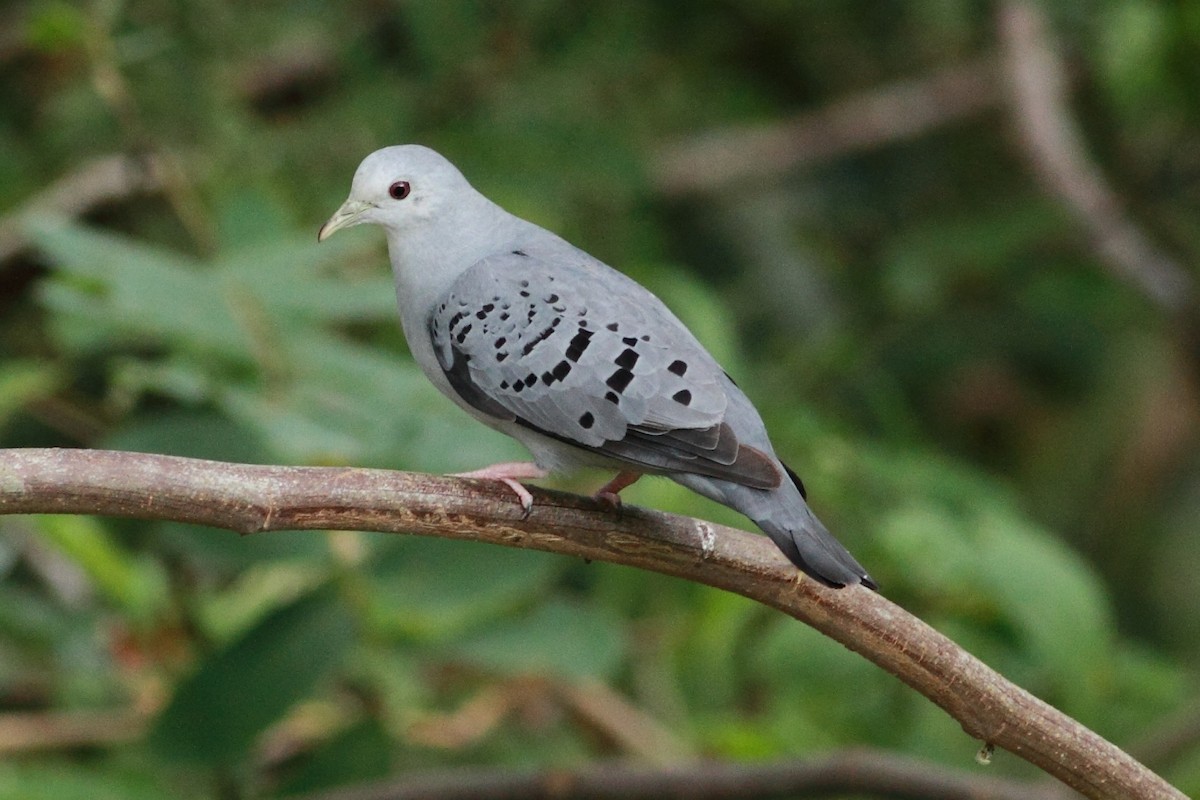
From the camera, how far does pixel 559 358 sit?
9.43 ft

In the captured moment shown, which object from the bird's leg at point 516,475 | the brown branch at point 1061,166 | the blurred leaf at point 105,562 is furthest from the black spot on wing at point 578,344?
the brown branch at point 1061,166

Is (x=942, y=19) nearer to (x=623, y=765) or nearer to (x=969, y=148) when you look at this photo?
(x=969, y=148)

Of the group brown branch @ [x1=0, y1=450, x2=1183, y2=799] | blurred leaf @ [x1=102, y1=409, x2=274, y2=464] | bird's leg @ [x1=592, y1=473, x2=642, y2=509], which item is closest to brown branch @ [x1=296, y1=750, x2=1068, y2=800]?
blurred leaf @ [x1=102, y1=409, x2=274, y2=464]

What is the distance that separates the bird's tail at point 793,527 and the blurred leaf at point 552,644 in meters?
1.32

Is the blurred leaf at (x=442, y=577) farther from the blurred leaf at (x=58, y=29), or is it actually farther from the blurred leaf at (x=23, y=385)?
the blurred leaf at (x=58, y=29)

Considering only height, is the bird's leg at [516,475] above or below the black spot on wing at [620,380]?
below

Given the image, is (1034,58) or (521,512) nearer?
(521,512)

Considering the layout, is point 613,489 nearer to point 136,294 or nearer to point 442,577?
point 442,577

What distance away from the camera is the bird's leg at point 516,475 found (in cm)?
273

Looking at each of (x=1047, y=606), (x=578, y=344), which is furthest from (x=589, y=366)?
(x=1047, y=606)

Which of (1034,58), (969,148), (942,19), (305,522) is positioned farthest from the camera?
(969,148)

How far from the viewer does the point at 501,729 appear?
493 centimetres

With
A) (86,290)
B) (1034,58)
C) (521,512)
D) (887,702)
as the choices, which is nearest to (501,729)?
(887,702)

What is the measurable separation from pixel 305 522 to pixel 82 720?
2.13 metres
